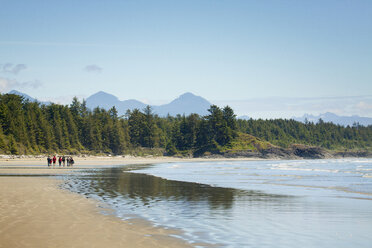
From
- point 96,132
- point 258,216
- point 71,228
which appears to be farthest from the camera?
point 96,132

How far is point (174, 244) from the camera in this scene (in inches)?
422

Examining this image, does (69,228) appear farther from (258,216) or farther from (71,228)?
(258,216)

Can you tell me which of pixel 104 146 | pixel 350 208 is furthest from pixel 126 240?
pixel 104 146

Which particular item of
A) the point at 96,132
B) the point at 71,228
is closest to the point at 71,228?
the point at 71,228

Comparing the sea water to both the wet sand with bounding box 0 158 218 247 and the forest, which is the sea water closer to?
the wet sand with bounding box 0 158 218 247

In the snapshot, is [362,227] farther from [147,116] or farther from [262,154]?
[147,116]

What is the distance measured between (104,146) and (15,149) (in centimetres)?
5327

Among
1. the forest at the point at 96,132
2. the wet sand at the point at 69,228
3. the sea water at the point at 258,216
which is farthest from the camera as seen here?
the forest at the point at 96,132

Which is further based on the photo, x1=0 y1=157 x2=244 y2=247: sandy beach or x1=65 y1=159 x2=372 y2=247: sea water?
x1=65 y1=159 x2=372 y2=247: sea water

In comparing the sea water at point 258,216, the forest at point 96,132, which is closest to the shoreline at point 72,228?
the sea water at point 258,216

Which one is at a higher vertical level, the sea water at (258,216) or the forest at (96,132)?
the forest at (96,132)

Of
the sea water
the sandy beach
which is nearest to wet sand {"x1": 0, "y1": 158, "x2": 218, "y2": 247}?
the sandy beach

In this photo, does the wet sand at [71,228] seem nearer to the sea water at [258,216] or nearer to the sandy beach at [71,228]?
the sandy beach at [71,228]

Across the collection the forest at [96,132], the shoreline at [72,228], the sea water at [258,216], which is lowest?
the sea water at [258,216]
